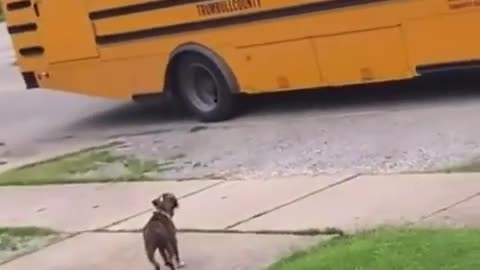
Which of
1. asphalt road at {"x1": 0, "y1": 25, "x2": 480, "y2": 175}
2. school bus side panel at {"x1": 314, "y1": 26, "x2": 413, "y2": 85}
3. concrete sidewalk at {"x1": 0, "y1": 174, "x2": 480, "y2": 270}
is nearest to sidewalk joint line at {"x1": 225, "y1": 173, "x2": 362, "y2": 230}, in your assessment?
concrete sidewalk at {"x1": 0, "y1": 174, "x2": 480, "y2": 270}

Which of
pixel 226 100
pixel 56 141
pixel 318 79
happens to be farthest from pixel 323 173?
pixel 56 141

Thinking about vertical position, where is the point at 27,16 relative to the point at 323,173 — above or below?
above

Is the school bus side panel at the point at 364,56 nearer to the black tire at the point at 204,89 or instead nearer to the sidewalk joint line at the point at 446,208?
the black tire at the point at 204,89

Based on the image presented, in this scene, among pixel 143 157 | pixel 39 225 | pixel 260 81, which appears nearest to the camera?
pixel 39 225

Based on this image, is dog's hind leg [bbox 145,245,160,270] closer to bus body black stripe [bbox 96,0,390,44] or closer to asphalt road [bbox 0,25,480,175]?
asphalt road [bbox 0,25,480,175]

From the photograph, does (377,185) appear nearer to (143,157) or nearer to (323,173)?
(323,173)

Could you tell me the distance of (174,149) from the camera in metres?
13.1

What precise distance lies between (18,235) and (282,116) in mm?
4910

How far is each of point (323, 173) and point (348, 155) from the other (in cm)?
69

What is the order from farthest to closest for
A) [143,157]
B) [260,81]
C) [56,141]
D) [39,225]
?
[56,141], [260,81], [143,157], [39,225]

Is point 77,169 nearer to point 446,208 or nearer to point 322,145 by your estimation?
point 322,145

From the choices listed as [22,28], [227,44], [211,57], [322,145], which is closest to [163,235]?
[322,145]

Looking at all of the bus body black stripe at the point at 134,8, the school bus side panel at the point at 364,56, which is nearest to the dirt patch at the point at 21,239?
the school bus side panel at the point at 364,56

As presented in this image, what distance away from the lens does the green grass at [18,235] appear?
31.6 feet
